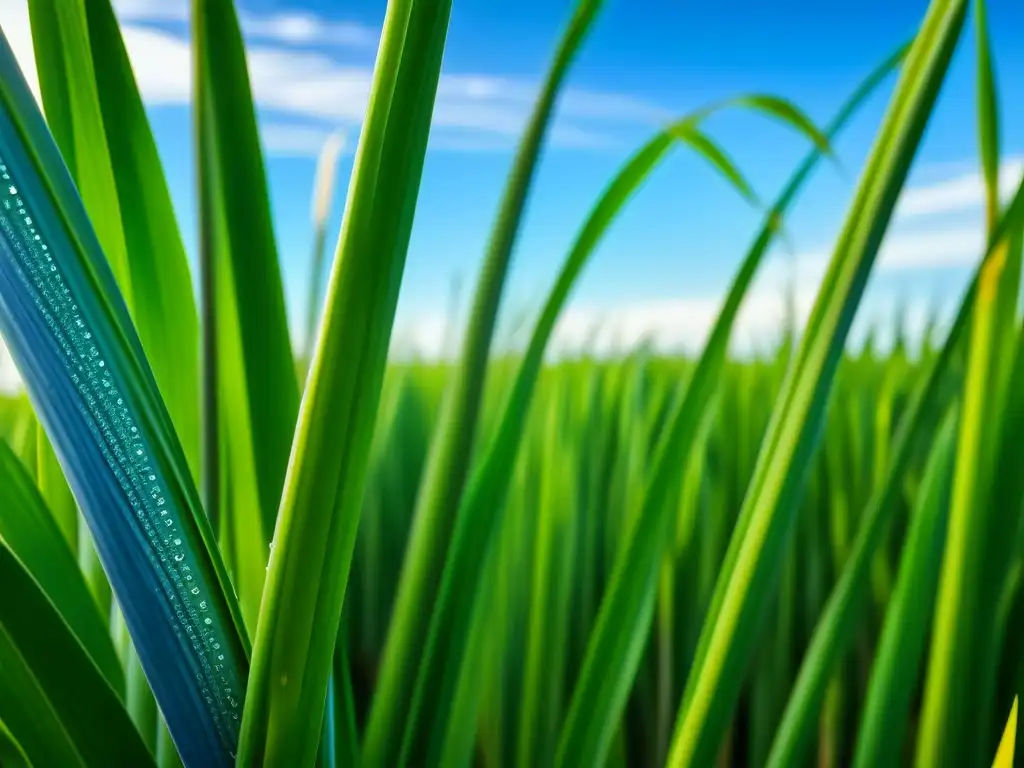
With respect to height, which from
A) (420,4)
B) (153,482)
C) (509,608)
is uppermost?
(420,4)

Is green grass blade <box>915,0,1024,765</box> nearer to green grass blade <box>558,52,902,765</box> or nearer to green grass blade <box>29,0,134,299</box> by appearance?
green grass blade <box>558,52,902,765</box>

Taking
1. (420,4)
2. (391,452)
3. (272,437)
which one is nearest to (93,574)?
(272,437)

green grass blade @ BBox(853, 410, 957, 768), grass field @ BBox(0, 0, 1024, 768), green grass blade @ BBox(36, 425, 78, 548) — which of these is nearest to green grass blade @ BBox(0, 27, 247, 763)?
grass field @ BBox(0, 0, 1024, 768)

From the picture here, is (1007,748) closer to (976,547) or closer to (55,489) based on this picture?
(976,547)

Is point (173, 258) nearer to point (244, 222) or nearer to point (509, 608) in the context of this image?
point (244, 222)

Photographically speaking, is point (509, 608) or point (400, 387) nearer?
point (509, 608)

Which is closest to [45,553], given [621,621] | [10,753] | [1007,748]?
[10,753]
